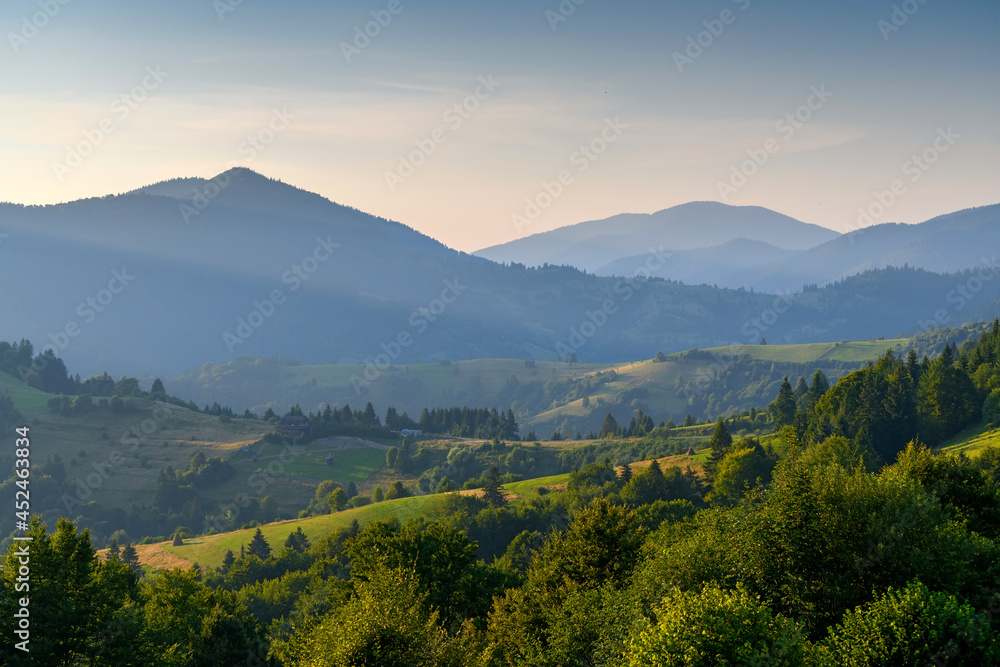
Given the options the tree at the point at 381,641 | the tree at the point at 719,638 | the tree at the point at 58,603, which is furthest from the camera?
the tree at the point at 58,603

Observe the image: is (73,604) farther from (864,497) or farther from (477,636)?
(864,497)

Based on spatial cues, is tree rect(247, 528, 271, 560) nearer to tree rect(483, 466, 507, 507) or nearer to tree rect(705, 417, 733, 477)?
tree rect(483, 466, 507, 507)

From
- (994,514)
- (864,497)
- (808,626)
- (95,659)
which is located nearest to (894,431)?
(994,514)

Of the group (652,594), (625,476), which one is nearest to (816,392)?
(625,476)

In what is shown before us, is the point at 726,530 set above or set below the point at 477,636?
above

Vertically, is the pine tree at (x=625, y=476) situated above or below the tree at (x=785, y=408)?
below

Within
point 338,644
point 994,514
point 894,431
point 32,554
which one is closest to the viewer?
point 338,644

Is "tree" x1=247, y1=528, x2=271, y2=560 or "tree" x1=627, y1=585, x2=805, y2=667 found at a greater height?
"tree" x1=627, y1=585, x2=805, y2=667

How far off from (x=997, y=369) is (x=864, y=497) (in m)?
125

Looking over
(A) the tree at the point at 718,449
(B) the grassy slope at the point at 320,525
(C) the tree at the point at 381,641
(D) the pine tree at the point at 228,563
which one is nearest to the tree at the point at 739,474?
(A) the tree at the point at 718,449

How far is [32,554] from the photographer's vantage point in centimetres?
4647

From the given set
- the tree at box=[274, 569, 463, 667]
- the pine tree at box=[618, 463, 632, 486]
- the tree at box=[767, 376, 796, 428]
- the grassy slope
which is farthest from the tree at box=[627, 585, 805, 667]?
the tree at box=[767, 376, 796, 428]

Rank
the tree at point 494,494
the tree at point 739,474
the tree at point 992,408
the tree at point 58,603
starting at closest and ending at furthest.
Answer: the tree at point 58,603 < the tree at point 739,474 < the tree at point 992,408 < the tree at point 494,494

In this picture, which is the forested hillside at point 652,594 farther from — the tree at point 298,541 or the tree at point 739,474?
the tree at point 298,541
